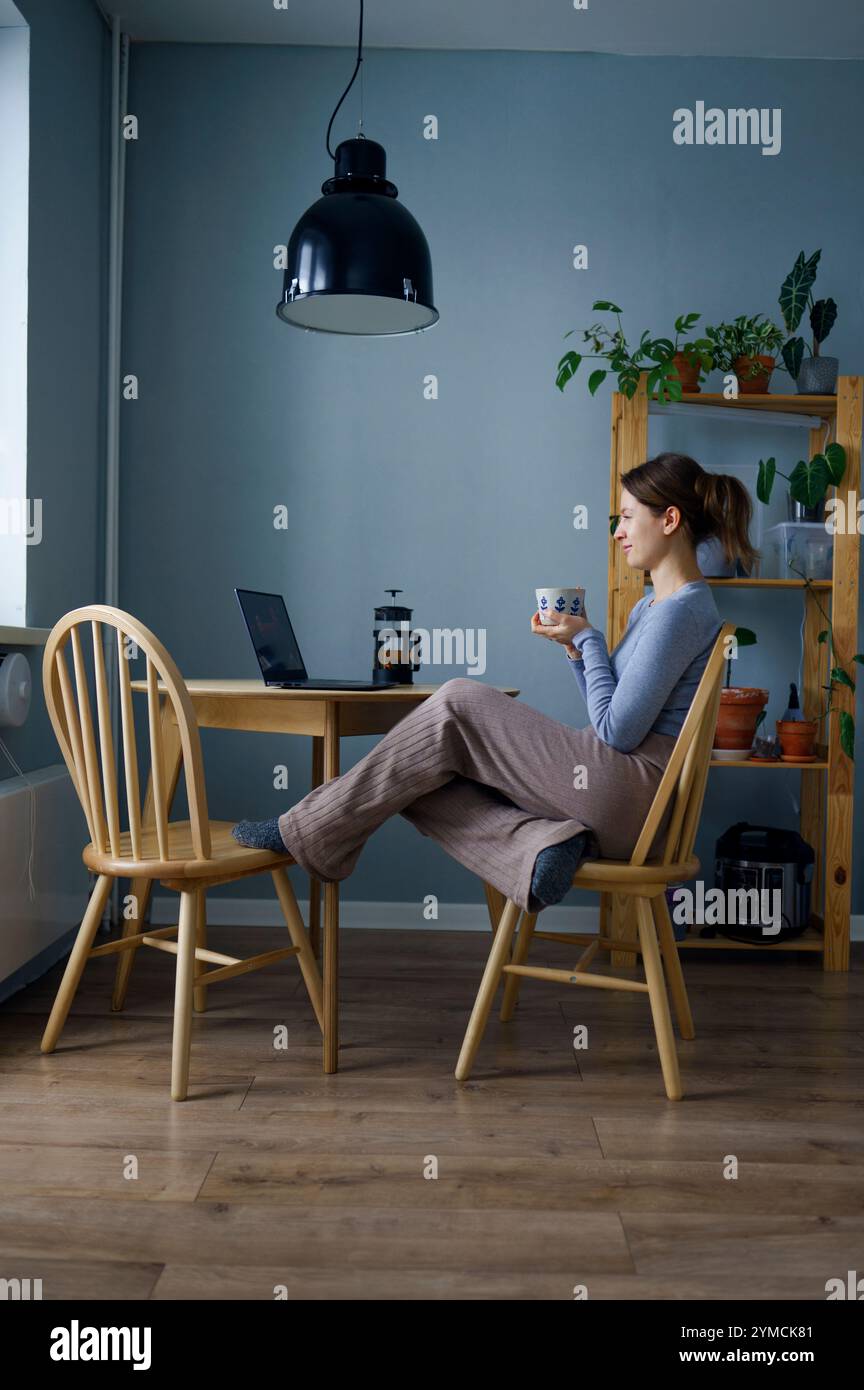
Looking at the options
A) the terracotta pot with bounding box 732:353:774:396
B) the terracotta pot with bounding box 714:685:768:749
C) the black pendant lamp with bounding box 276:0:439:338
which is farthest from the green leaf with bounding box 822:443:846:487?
the black pendant lamp with bounding box 276:0:439:338

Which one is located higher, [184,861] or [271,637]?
[271,637]

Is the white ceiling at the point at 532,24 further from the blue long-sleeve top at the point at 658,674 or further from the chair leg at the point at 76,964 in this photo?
the chair leg at the point at 76,964

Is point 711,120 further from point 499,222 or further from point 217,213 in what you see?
point 217,213

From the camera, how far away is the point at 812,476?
277cm

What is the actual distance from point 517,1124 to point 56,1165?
2.34ft

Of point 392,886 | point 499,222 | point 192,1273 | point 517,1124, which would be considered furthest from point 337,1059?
point 499,222

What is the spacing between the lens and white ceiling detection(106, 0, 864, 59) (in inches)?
113

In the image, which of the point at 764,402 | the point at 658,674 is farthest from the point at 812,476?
the point at 658,674

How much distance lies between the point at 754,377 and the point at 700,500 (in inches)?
36.5

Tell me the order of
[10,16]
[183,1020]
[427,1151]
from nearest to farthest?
[427,1151]
[183,1020]
[10,16]

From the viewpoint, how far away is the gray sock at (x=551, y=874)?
1.84 m

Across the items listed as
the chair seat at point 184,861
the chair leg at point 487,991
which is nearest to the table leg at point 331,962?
the chair seat at point 184,861

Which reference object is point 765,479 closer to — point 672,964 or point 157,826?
point 672,964
